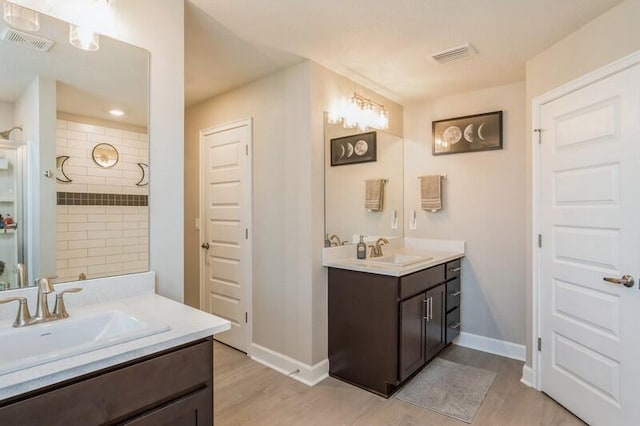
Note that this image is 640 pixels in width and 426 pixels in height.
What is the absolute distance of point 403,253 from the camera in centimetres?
334

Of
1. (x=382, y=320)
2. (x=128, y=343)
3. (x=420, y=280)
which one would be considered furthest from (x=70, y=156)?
(x=420, y=280)

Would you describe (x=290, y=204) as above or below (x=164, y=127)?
below

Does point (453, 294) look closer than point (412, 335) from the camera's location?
No

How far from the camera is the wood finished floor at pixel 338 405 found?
7.10ft

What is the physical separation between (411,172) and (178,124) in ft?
8.07

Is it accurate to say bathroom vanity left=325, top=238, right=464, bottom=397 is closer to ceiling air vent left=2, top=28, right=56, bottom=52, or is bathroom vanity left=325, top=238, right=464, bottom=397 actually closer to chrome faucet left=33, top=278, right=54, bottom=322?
chrome faucet left=33, top=278, right=54, bottom=322

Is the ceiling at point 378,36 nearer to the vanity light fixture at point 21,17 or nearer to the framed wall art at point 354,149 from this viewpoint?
the framed wall art at point 354,149

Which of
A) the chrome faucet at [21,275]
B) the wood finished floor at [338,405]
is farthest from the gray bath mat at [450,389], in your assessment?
the chrome faucet at [21,275]

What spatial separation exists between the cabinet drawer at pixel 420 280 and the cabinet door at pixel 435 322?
0.07 m

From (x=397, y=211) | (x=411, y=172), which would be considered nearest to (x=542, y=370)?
(x=397, y=211)

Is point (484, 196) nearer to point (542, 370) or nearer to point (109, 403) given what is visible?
point (542, 370)

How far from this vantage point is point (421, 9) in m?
1.95

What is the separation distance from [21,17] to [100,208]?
81cm

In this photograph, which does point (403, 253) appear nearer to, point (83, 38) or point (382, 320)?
point (382, 320)
